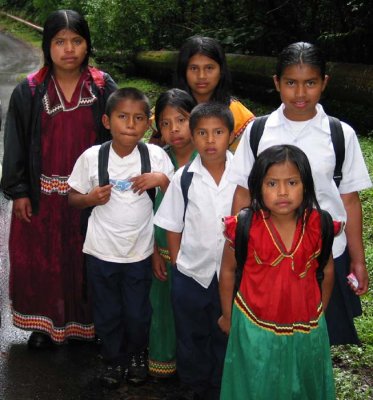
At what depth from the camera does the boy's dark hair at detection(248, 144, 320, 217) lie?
8.95 feet

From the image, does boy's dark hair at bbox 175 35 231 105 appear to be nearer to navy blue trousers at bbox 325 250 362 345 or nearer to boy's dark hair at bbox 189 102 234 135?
boy's dark hair at bbox 189 102 234 135

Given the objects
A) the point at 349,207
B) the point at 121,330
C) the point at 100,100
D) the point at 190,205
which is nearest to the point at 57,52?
the point at 100,100

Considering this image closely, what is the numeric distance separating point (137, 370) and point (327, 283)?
4.45 ft

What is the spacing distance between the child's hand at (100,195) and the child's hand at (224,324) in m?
0.85

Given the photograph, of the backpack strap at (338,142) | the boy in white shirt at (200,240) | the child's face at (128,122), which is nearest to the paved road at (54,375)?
the boy in white shirt at (200,240)

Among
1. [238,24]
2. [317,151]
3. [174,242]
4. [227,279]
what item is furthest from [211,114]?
[238,24]

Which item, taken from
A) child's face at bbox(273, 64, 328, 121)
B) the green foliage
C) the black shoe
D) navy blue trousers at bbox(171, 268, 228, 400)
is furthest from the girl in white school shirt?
the green foliage

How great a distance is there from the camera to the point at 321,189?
2.97m

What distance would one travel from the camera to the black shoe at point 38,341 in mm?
4137

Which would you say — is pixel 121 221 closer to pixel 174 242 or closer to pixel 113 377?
pixel 174 242

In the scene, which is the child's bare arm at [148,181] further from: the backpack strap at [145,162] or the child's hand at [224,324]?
the child's hand at [224,324]

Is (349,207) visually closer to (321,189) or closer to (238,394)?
(321,189)

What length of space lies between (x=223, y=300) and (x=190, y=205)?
0.51 m

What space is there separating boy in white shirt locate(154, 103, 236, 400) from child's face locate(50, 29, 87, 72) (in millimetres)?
880
